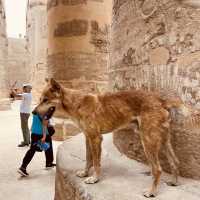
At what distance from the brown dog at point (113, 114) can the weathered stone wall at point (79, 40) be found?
14.6 feet

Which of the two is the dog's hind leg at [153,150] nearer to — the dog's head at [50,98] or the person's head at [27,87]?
the dog's head at [50,98]

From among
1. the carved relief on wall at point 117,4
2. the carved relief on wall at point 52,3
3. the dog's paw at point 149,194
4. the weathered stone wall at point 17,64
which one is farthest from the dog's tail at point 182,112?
the weathered stone wall at point 17,64

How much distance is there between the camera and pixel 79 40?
7.12 meters

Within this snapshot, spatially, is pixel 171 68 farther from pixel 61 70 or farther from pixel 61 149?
pixel 61 70

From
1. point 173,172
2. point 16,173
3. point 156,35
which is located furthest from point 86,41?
point 173,172

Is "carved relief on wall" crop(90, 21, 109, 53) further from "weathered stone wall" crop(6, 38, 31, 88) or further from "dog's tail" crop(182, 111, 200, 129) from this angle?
"weathered stone wall" crop(6, 38, 31, 88)

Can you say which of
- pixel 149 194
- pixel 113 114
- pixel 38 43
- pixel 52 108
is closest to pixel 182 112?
pixel 113 114

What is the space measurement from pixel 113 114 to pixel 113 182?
0.54 meters

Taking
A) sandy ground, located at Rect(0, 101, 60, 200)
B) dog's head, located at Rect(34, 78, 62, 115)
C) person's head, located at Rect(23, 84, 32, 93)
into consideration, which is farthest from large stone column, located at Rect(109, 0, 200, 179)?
person's head, located at Rect(23, 84, 32, 93)

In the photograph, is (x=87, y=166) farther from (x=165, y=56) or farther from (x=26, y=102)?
(x=26, y=102)

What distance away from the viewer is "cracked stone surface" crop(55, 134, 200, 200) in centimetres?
226

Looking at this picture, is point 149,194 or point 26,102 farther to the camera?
point 26,102

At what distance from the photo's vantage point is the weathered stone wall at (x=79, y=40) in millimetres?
7078

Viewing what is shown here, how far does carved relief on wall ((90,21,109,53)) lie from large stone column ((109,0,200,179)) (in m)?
4.02
